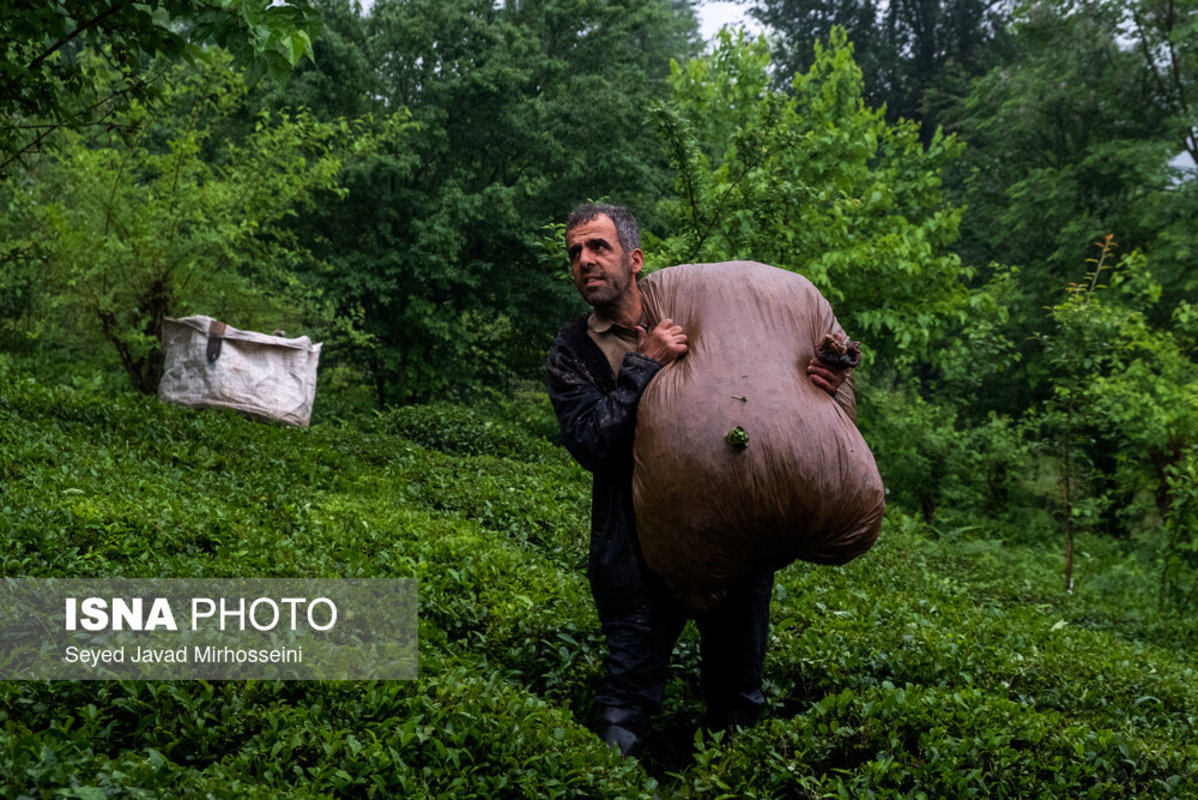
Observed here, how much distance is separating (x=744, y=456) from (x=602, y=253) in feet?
3.04

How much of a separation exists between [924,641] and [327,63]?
12146 millimetres

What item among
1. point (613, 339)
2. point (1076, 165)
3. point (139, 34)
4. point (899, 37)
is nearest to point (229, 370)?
point (139, 34)

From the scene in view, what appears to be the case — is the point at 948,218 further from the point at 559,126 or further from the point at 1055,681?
the point at 1055,681

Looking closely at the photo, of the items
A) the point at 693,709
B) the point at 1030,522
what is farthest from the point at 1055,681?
the point at 1030,522

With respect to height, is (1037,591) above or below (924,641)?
below

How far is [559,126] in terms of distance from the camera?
46.4 feet

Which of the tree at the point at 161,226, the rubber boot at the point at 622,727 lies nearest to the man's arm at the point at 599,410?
the rubber boot at the point at 622,727

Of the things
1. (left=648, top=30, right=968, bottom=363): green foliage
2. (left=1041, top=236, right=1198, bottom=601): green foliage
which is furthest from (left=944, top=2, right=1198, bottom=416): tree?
(left=648, top=30, right=968, bottom=363): green foliage

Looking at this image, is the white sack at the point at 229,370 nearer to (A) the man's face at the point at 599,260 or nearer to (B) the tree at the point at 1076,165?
(A) the man's face at the point at 599,260

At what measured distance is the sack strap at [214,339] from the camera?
8914 mm

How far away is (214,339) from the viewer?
8969 millimetres
